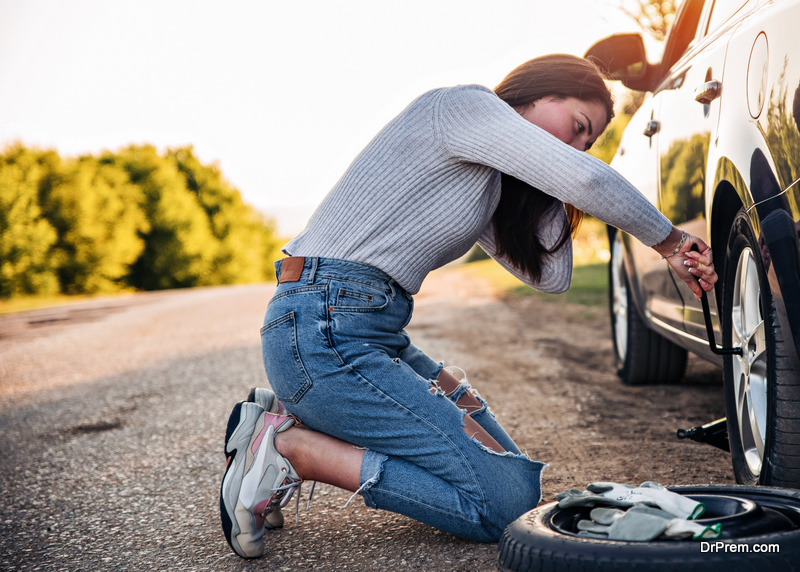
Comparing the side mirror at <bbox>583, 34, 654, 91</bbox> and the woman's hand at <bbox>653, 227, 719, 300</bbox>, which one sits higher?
the side mirror at <bbox>583, 34, 654, 91</bbox>

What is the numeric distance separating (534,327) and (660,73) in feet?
11.7

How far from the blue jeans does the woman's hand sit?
2.18 ft

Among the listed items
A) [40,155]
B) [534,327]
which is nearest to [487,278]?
[534,327]

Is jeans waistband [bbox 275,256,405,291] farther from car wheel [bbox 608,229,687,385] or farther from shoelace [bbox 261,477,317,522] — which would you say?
car wheel [bbox 608,229,687,385]

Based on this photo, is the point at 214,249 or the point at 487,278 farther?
the point at 214,249

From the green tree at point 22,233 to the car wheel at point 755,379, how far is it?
28824 mm

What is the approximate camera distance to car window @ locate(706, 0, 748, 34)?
197 centimetres

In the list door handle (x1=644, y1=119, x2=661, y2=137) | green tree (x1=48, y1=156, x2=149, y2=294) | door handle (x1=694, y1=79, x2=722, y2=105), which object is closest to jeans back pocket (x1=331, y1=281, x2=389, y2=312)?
door handle (x1=694, y1=79, x2=722, y2=105)

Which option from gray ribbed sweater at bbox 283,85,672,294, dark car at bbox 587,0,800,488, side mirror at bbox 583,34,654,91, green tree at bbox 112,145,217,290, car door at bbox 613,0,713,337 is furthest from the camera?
green tree at bbox 112,145,217,290

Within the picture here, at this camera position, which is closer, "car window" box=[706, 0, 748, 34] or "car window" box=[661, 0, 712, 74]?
"car window" box=[706, 0, 748, 34]

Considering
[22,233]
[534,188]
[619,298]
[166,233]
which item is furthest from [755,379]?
[166,233]

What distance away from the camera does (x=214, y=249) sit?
42.9m

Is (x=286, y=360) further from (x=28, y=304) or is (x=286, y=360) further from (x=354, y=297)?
Result: (x=28, y=304)

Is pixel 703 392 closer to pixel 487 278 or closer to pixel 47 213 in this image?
pixel 487 278
